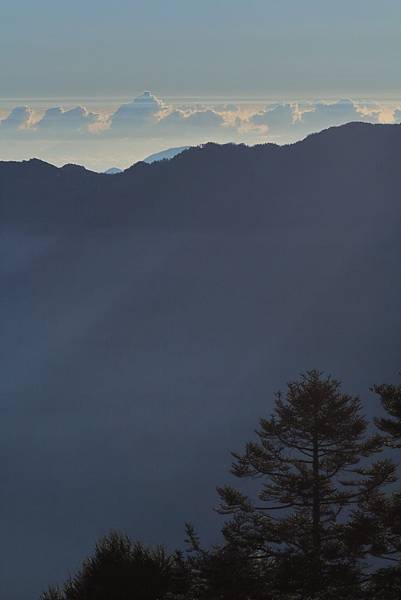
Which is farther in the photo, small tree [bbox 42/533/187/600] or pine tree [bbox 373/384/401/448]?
small tree [bbox 42/533/187/600]

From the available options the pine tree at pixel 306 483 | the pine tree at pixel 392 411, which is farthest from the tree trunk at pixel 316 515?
the pine tree at pixel 392 411

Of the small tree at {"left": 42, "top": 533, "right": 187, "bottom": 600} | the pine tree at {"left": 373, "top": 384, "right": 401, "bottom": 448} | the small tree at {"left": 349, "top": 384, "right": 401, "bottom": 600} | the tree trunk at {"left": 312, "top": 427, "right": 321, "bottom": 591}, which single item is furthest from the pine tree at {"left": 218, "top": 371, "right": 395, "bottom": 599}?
the small tree at {"left": 42, "top": 533, "right": 187, "bottom": 600}

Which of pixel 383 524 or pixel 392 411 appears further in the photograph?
pixel 392 411

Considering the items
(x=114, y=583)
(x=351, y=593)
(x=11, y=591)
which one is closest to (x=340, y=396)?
(x=351, y=593)

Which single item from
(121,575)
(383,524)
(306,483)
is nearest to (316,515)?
(306,483)

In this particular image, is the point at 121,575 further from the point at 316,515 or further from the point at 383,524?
the point at 383,524

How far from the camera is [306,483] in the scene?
2584cm

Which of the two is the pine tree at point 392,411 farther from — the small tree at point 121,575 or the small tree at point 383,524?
the small tree at point 121,575

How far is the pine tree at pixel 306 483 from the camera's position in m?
25.2

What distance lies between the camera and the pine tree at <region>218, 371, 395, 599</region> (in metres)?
25.2

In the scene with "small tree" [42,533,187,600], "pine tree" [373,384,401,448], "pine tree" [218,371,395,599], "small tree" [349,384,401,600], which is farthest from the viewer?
"small tree" [42,533,187,600]

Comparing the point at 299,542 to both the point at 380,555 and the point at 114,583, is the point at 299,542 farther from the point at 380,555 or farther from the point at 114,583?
the point at 114,583

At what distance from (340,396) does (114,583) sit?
32.3 ft

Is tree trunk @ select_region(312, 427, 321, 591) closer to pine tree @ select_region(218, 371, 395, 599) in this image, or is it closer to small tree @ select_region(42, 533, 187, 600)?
pine tree @ select_region(218, 371, 395, 599)
